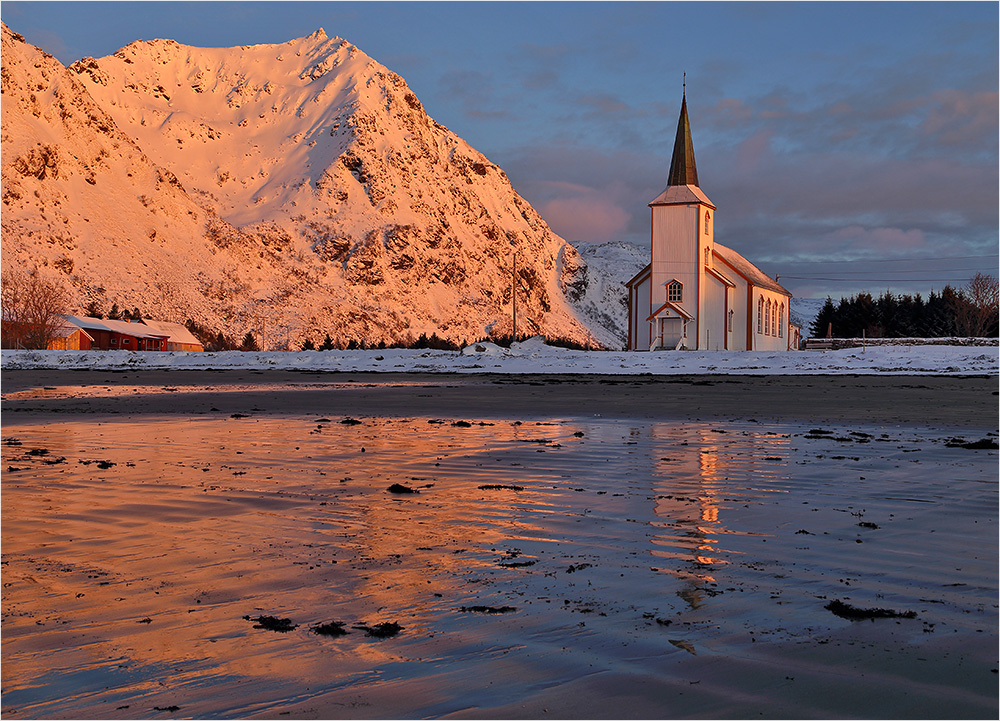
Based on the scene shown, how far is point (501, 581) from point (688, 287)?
6335cm

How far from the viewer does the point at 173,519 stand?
720cm

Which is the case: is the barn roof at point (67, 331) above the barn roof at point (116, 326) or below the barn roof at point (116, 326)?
below

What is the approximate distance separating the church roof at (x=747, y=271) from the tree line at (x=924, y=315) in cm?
2611

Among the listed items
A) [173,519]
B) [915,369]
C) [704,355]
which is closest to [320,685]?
[173,519]

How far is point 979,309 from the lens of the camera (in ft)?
327

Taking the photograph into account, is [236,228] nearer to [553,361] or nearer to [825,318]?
[825,318]

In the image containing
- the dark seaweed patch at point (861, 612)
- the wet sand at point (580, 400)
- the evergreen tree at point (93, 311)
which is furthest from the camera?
the evergreen tree at point (93, 311)

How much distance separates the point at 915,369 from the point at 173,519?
130 ft

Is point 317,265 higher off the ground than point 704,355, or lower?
higher

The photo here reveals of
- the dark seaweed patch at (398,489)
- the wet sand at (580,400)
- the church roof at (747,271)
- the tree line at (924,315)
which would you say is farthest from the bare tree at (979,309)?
the dark seaweed patch at (398,489)

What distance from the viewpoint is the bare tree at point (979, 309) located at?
9906cm

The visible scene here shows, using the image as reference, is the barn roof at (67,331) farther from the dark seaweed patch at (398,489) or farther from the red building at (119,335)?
the dark seaweed patch at (398,489)

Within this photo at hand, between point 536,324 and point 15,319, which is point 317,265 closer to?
point 536,324

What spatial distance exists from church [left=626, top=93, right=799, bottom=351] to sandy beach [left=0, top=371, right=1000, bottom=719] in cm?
5463
